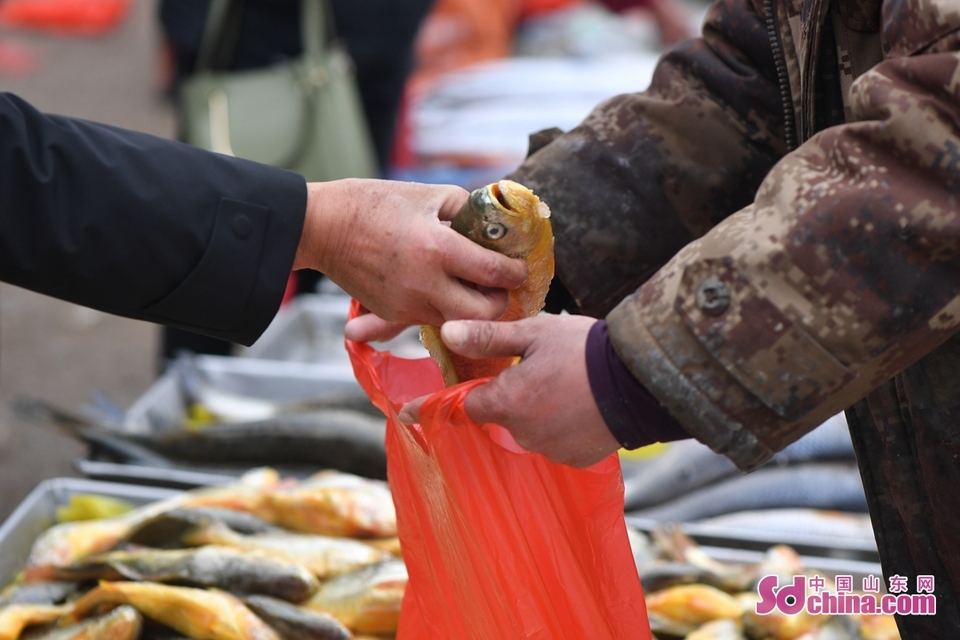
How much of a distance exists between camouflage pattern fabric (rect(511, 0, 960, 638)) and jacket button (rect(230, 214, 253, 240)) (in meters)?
0.57

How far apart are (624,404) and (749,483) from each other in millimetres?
1754

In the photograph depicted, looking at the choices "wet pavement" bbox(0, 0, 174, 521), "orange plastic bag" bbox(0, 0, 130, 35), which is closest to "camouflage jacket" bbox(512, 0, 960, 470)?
"wet pavement" bbox(0, 0, 174, 521)

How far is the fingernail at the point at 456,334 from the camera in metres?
1.30

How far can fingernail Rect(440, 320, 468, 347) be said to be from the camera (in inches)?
51.2

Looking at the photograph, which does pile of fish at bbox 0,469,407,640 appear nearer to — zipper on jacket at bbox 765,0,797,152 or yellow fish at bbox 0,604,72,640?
yellow fish at bbox 0,604,72,640

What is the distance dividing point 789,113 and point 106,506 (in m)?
1.94

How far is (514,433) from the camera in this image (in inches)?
51.1

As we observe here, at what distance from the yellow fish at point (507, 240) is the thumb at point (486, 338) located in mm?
149

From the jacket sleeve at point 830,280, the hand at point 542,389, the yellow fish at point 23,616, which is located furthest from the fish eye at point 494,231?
the yellow fish at point 23,616

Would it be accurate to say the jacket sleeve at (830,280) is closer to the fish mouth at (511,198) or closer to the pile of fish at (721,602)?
the fish mouth at (511,198)

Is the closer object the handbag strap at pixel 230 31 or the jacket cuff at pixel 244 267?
the jacket cuff at pixel 244 267

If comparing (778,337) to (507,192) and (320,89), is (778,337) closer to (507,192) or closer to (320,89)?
(507,192)

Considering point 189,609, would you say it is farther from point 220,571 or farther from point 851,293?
point 851,293


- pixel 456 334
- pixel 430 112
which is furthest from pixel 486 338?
pixel 430 112
